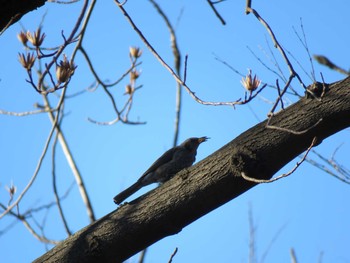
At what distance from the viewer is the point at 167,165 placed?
514cm

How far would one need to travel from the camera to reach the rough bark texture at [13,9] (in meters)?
2.28

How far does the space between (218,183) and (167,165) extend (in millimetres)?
2434

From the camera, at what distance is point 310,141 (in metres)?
2.73

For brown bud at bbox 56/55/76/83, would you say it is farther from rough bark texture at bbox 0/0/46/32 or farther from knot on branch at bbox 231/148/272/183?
knot on branch at bbox 231/148/272/183

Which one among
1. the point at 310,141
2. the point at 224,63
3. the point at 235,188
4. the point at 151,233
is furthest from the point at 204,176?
the point at 224,63

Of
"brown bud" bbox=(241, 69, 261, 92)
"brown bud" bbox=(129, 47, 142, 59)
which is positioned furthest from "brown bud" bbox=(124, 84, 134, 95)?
"brown bud" bbox=(241, 69, 261, 92)

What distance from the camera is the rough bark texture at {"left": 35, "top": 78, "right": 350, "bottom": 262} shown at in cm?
271

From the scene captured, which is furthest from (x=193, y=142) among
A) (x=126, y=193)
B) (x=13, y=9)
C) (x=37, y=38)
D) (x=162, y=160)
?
(x=13, y=9)

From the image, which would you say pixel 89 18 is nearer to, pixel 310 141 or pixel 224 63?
pixel 224 63

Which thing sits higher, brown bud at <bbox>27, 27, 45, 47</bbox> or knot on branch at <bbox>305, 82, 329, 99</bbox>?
brown bud at <bbox>27, 27, 45, 47</bbox>

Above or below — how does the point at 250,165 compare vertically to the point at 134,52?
below

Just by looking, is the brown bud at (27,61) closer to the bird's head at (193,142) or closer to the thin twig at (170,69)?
the thin twig at (170,69)

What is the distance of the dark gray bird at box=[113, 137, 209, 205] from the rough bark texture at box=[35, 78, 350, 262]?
159 cm

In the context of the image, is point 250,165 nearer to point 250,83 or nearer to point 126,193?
point 250,83
